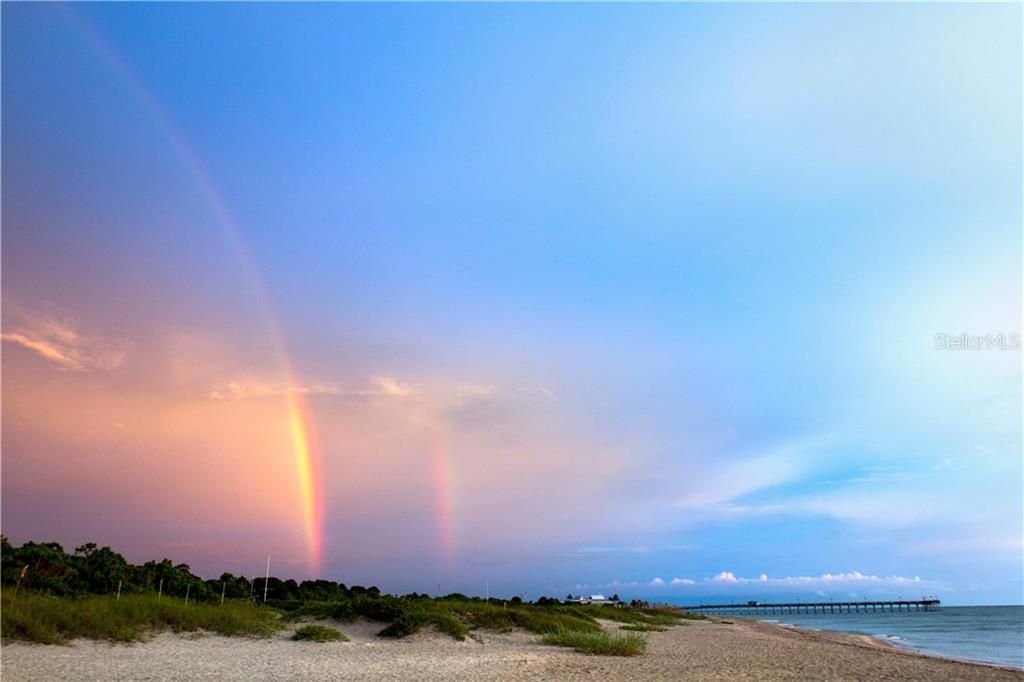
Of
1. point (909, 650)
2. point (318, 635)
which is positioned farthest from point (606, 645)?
point (909, 650)

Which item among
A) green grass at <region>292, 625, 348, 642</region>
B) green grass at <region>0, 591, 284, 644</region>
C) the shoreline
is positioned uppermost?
green grass at <region>0, 591, 284, 644</region>

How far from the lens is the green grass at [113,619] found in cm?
1978

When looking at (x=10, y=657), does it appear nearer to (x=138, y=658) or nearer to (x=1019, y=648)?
(x=138, y=658)

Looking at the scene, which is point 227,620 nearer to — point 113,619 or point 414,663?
point 113,619

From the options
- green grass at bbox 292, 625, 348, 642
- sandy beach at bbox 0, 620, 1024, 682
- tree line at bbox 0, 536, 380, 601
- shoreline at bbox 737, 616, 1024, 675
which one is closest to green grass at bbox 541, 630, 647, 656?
sandy beach at bbox 0, 620, 1024, 682

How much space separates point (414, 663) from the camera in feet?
66.5

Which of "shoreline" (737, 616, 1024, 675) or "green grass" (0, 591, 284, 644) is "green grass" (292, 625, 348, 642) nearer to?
"green grass" (0, 591, 284, 644)

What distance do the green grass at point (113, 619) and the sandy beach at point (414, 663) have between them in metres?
0.52

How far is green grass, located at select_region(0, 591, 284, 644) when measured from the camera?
64.9 ft

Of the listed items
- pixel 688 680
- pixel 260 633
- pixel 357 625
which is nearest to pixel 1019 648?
pixel 688 680

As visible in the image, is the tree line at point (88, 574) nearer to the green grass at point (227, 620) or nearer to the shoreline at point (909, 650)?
the green grass at point (227, 620)

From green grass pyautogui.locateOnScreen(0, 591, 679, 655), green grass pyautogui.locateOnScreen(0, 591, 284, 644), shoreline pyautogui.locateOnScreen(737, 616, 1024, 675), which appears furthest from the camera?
shoreline pyautogui.locateOnScreen(737, 616, 1024, 675)

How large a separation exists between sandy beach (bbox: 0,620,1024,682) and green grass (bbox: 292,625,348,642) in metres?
0.64

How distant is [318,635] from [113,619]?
7286mm
